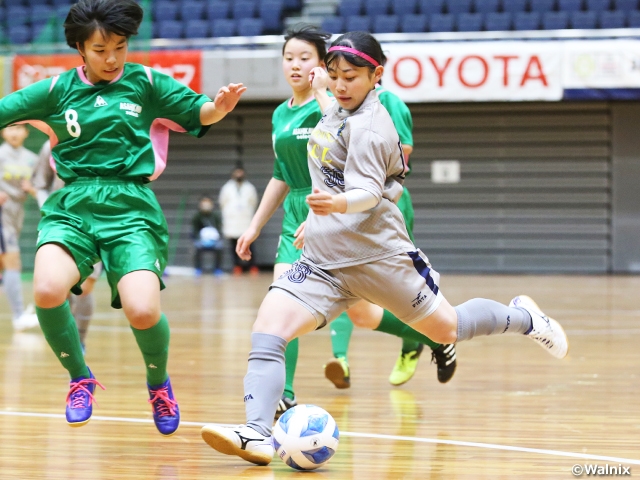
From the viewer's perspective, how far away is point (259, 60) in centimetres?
1375

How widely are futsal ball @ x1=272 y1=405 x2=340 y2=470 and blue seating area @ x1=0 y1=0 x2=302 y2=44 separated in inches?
482

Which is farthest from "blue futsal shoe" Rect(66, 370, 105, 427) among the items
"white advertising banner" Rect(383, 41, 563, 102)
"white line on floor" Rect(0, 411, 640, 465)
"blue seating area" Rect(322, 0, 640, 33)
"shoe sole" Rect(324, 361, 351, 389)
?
"blue seating area" Rect(322, 0, 640, 33)

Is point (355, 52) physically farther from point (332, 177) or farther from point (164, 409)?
point (164, 409)

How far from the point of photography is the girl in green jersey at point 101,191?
3.29 metres

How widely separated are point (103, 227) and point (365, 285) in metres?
1.03

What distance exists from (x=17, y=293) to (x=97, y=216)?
15.6 ft

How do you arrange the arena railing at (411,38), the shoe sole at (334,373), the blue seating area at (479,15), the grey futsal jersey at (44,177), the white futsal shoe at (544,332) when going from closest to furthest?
the white futsal shoe at (544,332), the shoe sole at (334,373), the grey futsal jersey at (44,177), the arena railing at (411,38), the blue seating area at (479,15)

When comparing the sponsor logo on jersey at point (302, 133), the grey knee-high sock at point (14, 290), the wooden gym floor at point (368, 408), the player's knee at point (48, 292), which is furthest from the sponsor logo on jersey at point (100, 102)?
the grey knee-high sock at point (14, 290)

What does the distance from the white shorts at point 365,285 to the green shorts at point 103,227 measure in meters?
0.59

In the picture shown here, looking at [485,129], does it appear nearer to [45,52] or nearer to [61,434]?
[45,52]

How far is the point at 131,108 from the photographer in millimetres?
3459

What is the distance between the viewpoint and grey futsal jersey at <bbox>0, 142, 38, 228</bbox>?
7.95m

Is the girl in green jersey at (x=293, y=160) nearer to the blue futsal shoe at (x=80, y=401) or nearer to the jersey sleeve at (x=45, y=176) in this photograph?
the blue futsal shoe at (x=80, y=401)

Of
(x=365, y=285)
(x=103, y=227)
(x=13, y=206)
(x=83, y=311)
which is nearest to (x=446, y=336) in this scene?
(x=365, y=285)
